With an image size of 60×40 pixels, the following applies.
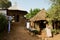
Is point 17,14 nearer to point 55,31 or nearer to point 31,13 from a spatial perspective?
point 55,31

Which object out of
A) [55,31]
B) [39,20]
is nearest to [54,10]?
[55,31]

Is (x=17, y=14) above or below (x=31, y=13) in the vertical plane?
above

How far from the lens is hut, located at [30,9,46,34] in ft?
112

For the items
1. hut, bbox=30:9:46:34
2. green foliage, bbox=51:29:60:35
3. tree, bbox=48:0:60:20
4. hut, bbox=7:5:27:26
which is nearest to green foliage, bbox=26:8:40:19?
hut, bbox=30:9:46:34

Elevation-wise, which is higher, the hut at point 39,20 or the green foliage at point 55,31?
the hut at point 39,20

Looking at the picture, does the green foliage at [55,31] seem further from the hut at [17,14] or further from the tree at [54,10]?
the hut at [17,14]

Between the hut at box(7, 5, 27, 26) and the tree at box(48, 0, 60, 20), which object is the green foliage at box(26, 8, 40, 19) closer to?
the hut at box(7, 5, 27, 26)

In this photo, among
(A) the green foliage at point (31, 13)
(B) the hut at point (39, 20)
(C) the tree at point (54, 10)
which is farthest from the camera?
(A) the green foliage at point (31, 13)

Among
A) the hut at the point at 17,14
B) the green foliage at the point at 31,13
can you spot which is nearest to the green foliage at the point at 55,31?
the hut at the point at 17,14

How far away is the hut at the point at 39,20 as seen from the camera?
34281 mm

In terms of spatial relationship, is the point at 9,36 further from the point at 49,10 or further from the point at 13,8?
the point at 13,8

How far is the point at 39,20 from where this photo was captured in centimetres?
3431

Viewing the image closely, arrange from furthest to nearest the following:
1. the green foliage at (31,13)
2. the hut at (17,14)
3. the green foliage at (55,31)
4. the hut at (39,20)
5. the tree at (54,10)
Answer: the green foliage at (31,13), the hut at (17,14), the hut at (39,20), the green foliage at (55,31), the tree at (54,10)

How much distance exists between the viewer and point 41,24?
120 feet
